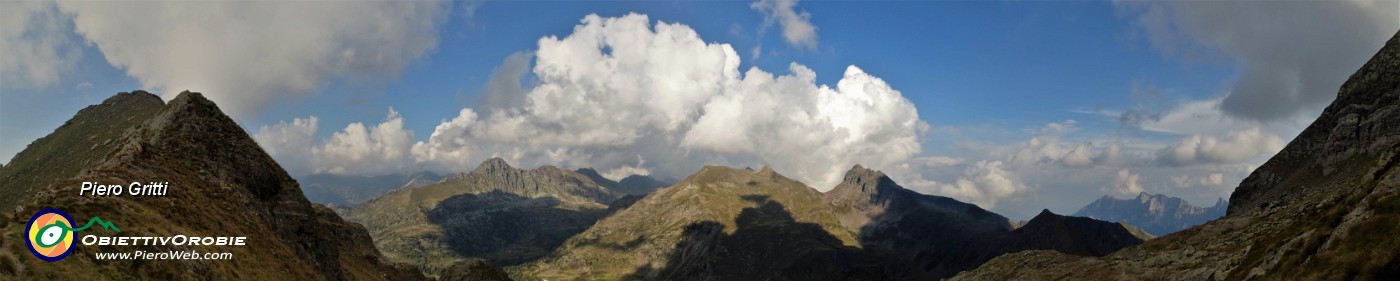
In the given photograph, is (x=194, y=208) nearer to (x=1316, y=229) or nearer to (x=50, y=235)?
(x=50, y=235)

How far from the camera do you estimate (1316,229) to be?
43.6 m

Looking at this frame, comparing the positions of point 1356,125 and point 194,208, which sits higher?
point 1356,125

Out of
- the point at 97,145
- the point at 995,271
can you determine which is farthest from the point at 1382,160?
the point at 97,145

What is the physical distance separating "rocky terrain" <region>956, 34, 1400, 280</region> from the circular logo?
89.1 metres

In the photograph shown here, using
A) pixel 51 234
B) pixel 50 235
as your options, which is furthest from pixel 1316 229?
pixel 51 234

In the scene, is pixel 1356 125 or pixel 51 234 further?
pixel 1356 125

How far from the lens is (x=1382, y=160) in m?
54.3

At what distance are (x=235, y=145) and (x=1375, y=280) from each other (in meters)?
137

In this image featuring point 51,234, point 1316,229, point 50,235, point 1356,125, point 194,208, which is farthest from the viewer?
point 1356,125

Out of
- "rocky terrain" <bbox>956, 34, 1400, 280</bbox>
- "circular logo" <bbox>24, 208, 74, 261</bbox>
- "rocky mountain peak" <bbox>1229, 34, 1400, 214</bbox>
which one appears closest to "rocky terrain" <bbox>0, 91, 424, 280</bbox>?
"circular logo" <bbox>24, 208, 74, 261</bbox>

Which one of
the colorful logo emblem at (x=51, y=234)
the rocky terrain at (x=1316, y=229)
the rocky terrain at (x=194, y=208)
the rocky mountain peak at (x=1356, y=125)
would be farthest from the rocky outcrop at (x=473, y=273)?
the rocky mountain peak at (x=1356, y=125)

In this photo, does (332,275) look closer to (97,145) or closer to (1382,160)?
(97,145)

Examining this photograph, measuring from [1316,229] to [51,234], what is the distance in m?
99.1

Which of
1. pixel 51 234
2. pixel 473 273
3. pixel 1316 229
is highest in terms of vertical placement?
pixel 473 273
